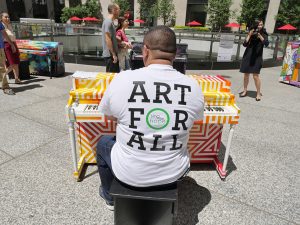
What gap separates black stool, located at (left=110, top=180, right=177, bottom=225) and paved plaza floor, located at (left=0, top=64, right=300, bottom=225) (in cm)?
58

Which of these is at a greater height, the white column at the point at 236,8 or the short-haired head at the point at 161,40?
the white column at the point at 236,8

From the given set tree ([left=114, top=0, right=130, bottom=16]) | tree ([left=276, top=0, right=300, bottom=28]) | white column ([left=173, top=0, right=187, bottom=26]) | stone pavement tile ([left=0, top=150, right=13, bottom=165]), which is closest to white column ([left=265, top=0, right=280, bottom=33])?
tree ([left=276, top=0, right=300, bottom=28])

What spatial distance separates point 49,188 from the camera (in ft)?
9.58

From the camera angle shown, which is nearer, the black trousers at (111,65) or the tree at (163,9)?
the black trousers at (111,65)

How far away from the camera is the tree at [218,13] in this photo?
36250mm

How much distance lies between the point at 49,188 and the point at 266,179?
276 cm

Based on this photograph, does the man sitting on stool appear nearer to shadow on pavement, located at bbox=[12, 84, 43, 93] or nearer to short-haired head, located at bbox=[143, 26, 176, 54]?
short-haired head, located at bbox=[143, 26, 176, 54]

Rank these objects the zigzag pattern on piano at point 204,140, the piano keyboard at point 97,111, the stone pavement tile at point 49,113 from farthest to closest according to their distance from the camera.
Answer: the stone pavement tile at point 49,113 < the zigzag pattern on piano at point 204,140 < the piano keyboard at point 97,111

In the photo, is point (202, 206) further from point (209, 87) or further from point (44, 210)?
point (44, 210)

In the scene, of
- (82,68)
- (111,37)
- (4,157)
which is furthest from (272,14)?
(4,157)

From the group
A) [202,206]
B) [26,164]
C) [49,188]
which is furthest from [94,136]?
[202,206]

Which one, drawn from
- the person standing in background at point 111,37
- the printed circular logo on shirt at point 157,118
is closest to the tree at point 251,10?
the person standing in background at point 111,37

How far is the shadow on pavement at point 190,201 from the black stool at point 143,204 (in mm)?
644

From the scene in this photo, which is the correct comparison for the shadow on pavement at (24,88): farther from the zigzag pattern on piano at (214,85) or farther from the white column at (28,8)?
the white column at (28,8)
